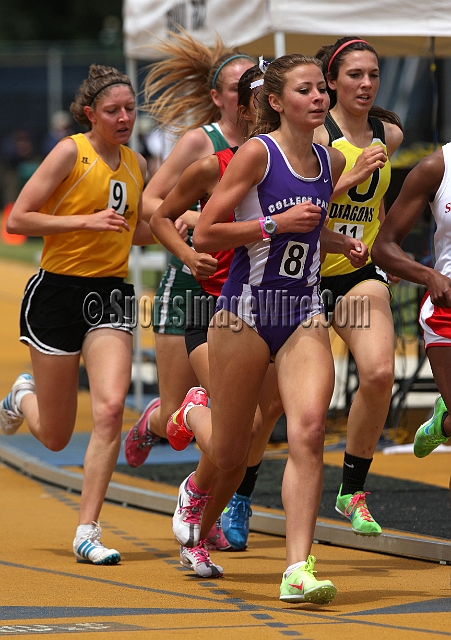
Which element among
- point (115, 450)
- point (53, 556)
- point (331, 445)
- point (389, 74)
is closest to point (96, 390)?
point (115, 450)

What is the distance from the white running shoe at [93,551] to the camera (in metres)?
6.11

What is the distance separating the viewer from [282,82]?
16.9ft

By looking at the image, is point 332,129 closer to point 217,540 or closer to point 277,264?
point 277,264

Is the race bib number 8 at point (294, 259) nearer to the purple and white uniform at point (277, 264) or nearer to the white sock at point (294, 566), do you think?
the purple and white uniform at point (277, 264)

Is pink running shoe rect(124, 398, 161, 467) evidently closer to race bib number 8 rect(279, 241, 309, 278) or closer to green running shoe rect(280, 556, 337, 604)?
race bib number 8 rect(279, 241, 309, 278)

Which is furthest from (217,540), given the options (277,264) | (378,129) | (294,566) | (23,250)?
(23,250)

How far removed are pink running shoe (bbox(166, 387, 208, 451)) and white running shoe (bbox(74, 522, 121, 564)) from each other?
642 millimetres

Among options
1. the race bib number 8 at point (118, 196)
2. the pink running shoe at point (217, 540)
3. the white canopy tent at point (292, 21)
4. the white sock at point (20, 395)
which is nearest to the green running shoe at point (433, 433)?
the pink running shoe at point (217, 540)

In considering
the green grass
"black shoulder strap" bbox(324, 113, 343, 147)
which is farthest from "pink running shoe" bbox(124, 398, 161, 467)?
the green grass

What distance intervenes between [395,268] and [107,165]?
1811 mm

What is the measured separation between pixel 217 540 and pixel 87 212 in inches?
72.7

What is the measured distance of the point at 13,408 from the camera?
7.32 m

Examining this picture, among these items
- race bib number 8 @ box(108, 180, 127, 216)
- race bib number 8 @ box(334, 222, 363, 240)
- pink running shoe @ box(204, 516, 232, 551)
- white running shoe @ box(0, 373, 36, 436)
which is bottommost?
pink running shoe @ box(204, 516, 232, 551)

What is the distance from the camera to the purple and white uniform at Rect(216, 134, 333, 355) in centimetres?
510
